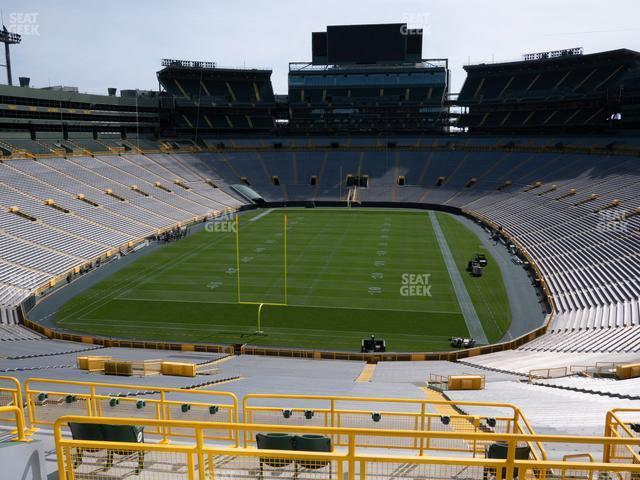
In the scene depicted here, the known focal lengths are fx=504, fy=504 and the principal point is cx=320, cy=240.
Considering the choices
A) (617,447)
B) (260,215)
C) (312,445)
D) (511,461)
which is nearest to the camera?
(511,461)

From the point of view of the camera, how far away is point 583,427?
829 cm

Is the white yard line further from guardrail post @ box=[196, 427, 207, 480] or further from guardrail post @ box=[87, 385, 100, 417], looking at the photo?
guardrail post @ box=[196, 427, 207, 480]

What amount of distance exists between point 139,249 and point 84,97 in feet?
99.0

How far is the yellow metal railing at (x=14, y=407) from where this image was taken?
496 centimetres

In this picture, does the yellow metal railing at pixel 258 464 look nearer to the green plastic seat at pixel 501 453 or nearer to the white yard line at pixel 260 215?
the green plastic seat at pixel 501 453

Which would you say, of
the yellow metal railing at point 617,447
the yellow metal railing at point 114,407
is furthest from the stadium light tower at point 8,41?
the yellow metal railing at point 617,447

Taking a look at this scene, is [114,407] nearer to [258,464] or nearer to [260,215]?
[258,464]

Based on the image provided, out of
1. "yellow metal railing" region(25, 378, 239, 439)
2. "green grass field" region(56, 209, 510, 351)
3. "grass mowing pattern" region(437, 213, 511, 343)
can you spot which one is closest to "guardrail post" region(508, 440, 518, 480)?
"yellow metal railing" region(25, 378, 239, 439)

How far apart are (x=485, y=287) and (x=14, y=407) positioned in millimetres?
26869

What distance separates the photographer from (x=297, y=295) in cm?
2786

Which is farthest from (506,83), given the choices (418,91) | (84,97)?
(84,97)

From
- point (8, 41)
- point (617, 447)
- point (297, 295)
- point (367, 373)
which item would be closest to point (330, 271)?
point (297, 295)

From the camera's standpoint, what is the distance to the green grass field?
75.1 feet

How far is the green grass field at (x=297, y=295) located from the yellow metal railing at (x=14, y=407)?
40.0ft
